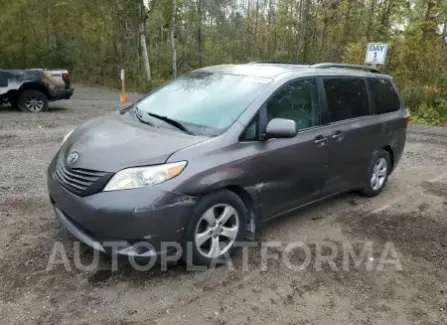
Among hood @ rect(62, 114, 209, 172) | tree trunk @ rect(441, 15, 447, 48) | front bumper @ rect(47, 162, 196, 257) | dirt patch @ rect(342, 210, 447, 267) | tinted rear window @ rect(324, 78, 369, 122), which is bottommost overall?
dirt patch @ rect(342, 210, 447, 267)

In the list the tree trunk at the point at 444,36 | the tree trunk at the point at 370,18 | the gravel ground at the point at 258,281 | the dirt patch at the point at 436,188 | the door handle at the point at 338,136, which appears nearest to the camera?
the gravel ground at the point at 258,281

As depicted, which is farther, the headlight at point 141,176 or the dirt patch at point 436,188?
the dirt patch at point 436,188

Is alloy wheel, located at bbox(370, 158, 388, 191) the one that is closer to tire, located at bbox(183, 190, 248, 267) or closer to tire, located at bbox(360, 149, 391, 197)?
tire, located at bbox(360, 149, 391, 197)

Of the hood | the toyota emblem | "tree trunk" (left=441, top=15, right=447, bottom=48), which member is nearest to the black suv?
the hood

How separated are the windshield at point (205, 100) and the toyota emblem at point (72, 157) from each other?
95cm

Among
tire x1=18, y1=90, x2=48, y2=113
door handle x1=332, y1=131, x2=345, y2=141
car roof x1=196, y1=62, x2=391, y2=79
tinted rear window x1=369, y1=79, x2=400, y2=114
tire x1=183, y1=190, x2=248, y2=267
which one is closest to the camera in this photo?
tire x1=183, y1=190, x2=248, y2=267

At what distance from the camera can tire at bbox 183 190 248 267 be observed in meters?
3.40

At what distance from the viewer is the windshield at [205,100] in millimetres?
3826

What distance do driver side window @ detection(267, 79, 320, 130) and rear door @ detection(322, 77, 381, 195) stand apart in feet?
0.66

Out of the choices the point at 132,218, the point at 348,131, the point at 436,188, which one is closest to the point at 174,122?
the point at 132,218

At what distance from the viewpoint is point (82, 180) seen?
332 cm

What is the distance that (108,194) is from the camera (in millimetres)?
3168

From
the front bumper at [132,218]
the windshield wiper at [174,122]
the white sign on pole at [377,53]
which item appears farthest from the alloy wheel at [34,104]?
the front bumper at [132,218]

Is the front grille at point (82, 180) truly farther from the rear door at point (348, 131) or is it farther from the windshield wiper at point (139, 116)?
the rear door at point (348, 131)
